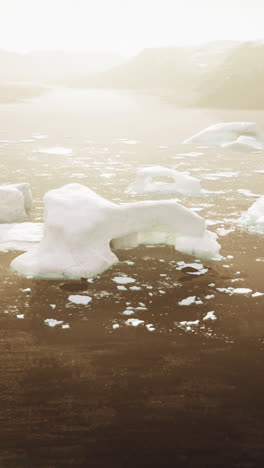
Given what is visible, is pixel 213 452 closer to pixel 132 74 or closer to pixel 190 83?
pixel 190 83

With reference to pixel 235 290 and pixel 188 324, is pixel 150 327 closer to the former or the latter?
pixel 188 324

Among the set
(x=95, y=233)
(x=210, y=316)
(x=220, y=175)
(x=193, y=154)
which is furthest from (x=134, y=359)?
(x=193, y=154)

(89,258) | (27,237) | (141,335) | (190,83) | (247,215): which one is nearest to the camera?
(141,335)

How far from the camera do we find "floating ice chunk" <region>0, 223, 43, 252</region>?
8344mm

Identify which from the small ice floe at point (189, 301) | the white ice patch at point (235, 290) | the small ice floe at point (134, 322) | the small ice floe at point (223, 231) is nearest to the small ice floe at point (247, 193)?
the small ice floe at point (223, 231)

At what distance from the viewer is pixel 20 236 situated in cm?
873

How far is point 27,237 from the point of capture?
8695 mm

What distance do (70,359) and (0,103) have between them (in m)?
40.5

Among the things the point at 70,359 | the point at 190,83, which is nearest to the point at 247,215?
the point at 70,359

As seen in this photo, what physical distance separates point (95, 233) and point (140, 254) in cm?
90

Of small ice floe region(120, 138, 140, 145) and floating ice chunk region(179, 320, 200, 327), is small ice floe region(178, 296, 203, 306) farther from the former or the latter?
small ice floe region(120, 138, 140, 145)

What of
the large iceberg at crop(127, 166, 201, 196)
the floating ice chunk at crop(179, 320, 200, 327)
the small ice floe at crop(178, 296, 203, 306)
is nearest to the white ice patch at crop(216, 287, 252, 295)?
the small ice floe at crop(178, 296, 203, 306)

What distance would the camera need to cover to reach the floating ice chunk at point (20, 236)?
328 inches

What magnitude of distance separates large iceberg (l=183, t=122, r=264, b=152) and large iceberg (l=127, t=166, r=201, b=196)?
6.99m
